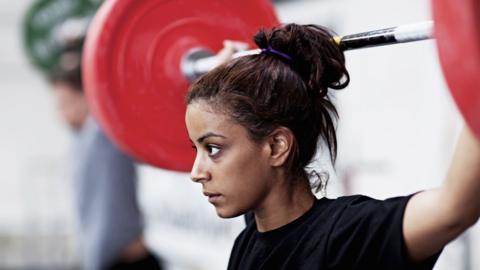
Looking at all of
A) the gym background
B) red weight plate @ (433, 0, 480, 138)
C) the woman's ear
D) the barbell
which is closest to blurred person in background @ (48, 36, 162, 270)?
the gym background

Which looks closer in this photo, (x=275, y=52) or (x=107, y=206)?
(x=275, y=52)

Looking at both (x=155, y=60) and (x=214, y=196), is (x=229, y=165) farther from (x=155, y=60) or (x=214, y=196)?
(x=155, y=60)

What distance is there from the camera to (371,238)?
1.24 meters

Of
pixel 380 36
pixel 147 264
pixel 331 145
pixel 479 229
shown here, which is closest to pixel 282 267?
pixel 331 145

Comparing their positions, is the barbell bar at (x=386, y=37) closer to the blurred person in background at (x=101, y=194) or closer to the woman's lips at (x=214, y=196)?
the woman's lips at (x=214, y=196)

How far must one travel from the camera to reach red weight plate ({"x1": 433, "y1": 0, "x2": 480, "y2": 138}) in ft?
3.45

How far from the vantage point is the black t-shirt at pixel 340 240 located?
4.01 ft

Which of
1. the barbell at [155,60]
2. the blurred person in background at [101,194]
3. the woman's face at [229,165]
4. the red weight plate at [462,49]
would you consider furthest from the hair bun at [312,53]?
the blurred person in background at [101,194]

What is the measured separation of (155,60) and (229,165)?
71cm

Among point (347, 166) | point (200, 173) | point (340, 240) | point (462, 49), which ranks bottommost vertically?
point (347, 166)

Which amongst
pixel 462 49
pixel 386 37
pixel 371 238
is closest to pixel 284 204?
pixel 371 238

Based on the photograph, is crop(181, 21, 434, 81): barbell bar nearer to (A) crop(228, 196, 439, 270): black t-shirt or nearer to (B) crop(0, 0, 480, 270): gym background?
(B) crop(0, 0, 480, 270): gym background

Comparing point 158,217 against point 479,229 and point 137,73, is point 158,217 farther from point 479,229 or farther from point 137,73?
point 137,73

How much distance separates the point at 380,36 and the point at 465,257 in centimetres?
164
